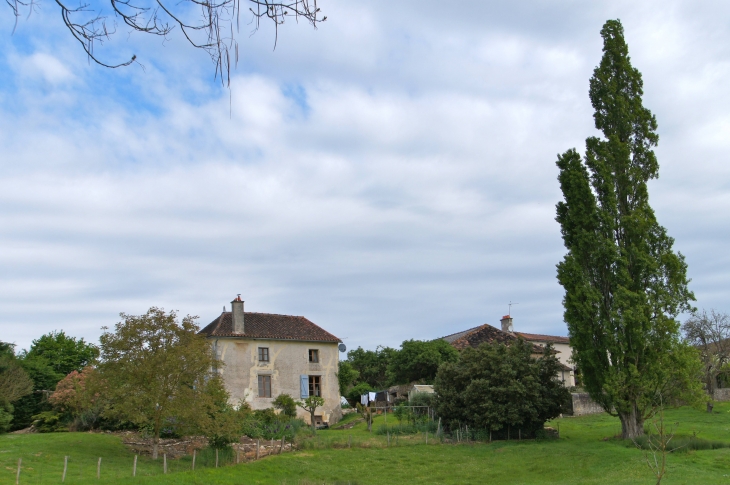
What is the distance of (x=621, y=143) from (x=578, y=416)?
743 inches

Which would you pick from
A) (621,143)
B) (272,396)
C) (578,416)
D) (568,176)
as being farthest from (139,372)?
(578,416)

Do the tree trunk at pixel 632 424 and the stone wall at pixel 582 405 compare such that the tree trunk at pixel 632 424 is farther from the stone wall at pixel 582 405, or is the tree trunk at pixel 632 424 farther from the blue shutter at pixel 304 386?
the blue shutter at pixel 304 386

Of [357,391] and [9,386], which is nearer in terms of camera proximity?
[9,386]

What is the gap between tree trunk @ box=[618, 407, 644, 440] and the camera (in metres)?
27.2

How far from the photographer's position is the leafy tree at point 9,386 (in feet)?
99.6

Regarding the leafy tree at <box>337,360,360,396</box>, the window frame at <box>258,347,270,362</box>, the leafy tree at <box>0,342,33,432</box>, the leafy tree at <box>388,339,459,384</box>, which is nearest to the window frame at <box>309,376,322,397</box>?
the leafy tree at <box>337,360,360,396</box>

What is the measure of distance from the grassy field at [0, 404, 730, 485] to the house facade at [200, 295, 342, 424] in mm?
9900

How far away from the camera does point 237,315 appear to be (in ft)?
128

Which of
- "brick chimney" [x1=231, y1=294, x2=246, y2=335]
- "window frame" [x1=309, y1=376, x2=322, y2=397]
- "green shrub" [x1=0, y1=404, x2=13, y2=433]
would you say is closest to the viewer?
"green shrub" [x1=0, y1=404, x2=13, y2=433]

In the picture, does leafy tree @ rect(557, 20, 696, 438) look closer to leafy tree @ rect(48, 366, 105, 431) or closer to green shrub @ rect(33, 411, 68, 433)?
leafy tree @ rect(48, 366, 105, 431)

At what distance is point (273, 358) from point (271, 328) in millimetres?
2195

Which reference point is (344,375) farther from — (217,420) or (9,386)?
(9,386)

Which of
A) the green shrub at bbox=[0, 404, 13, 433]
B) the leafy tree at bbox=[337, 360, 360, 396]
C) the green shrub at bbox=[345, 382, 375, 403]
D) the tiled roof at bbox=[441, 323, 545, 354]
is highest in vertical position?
the tiled roof at bbox=[441, 323, 545, 354]

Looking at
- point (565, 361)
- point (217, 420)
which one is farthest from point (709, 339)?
point (217, 420)
